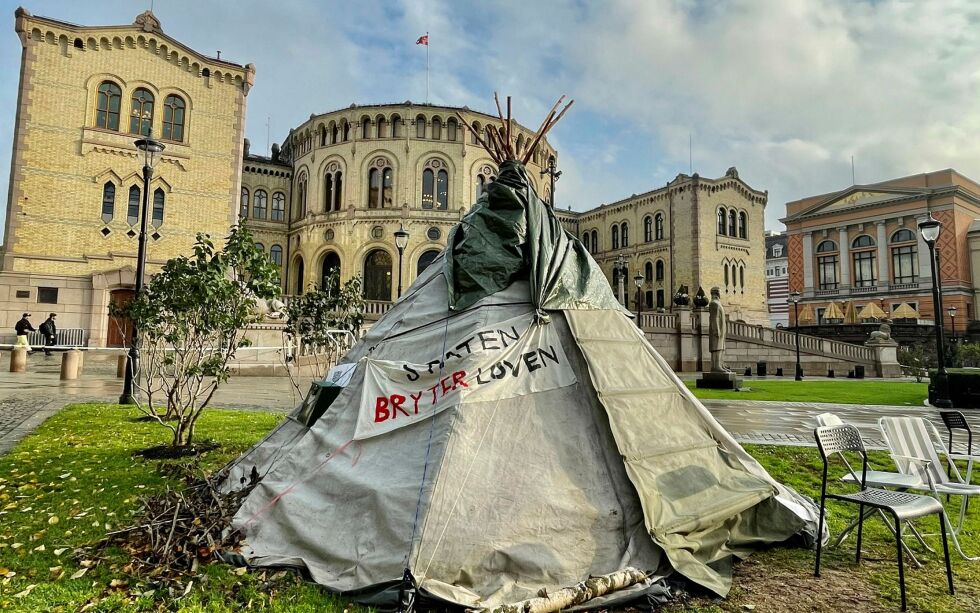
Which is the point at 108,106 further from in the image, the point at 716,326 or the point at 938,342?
the point at 938,342

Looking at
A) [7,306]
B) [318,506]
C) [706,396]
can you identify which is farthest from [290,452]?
[7,306]

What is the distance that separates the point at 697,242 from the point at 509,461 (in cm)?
4622

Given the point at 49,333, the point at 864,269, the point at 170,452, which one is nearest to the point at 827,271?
the point at 864,269

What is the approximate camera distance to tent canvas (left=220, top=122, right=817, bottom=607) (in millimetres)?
3811

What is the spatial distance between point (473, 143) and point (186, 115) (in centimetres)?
2064

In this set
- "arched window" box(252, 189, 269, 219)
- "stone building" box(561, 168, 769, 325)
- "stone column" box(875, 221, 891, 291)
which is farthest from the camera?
"stone column" box(875, 221, 891, 291)

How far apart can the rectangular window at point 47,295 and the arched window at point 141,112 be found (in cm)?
858

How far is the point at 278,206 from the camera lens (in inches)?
1772

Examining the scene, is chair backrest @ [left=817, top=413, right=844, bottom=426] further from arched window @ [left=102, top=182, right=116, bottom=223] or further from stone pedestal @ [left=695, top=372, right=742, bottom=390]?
arched window @ [left=102, top=182, right=116, bottom=223]

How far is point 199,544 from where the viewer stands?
14.0 feet

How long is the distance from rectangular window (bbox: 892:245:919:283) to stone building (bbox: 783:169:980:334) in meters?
0.07

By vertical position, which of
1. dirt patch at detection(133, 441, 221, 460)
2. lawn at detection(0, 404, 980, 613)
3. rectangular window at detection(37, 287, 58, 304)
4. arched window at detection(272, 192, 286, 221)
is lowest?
lawn at detection(0, 404, 980, 613)

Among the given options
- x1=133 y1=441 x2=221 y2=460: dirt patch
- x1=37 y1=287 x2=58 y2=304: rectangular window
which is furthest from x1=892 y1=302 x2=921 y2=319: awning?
x1=37 y1=287 x2=58 y2=304: rectangular window

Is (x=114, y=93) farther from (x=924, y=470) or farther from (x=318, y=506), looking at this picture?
(x=924, y=470)
